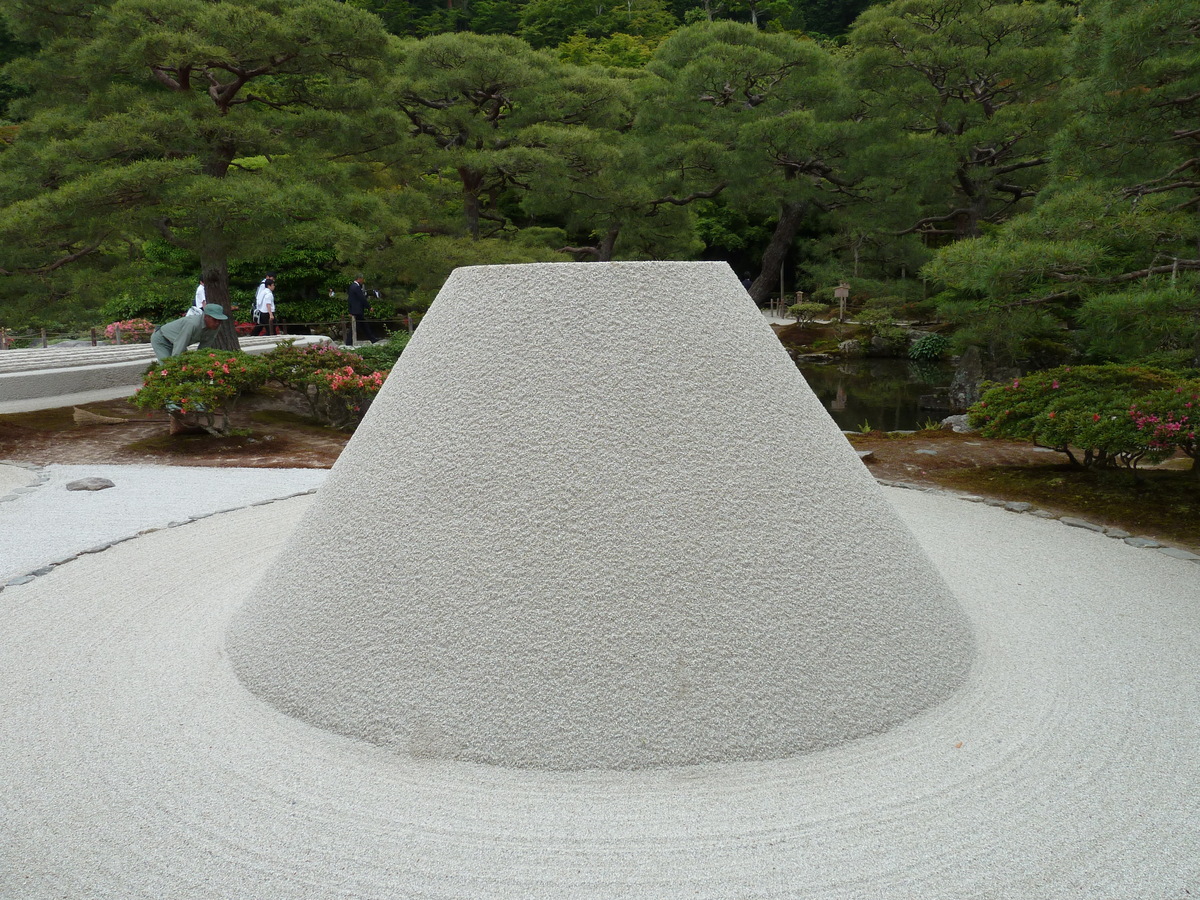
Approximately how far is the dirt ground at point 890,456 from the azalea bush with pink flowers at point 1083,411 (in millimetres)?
367

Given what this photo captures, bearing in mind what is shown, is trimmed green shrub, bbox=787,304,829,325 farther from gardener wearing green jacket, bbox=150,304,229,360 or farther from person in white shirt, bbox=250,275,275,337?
gardener wearing green jacket, bbox=150,304,229,360

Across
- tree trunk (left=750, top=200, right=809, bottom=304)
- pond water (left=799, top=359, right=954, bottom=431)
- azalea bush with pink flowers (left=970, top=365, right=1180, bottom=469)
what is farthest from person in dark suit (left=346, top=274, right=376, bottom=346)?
azalea bush with pink flowers (left=970, top=365, right=1180, bottom=469)

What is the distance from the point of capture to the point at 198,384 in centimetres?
841

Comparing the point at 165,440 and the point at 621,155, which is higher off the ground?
the point at 621,155

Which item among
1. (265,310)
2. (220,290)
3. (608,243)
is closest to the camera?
(220,290)

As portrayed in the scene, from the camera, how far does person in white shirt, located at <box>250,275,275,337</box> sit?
17328mm

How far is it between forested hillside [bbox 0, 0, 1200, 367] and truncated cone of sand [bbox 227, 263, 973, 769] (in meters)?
3.39

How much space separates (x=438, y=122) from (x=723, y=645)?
14.7m

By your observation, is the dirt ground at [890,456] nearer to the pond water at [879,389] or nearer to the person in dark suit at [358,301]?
the pond water at [879,389]

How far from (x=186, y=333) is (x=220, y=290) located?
2.06m

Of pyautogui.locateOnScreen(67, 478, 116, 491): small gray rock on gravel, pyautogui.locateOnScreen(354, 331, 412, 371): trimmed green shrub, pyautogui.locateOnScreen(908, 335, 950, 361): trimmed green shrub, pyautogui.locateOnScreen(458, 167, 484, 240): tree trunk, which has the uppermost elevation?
pyautogui.locateOnScreen(458, 167, 484, 240): tree trunk

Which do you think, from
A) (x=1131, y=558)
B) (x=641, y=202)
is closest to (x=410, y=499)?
(x=1131, y=558)

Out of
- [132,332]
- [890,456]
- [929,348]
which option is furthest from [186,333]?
[929,348]

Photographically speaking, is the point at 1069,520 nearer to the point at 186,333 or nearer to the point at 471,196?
the point at 186,333
